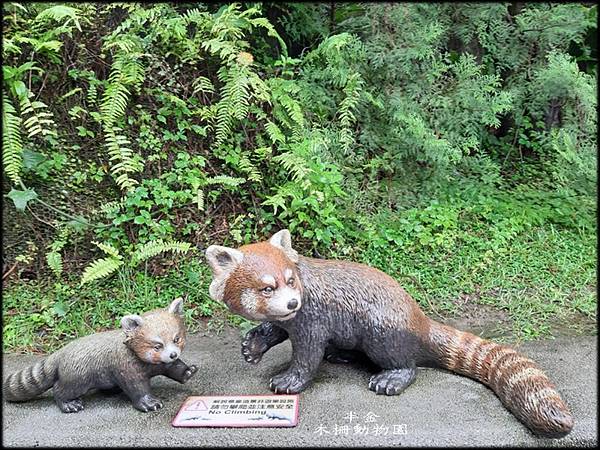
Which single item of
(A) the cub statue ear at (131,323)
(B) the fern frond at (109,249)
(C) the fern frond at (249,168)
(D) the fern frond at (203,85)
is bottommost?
(B) the fern frond at (109,249)

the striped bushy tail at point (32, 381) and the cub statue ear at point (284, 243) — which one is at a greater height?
the cub statue ear at point (284, 243)

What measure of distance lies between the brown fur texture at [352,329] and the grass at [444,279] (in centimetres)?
91

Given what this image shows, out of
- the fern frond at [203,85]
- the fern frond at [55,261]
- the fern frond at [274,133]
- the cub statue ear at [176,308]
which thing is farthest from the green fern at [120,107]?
the cub statue ear at [176,308]

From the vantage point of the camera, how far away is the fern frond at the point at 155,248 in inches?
152

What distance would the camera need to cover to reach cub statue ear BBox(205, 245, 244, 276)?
260 cm

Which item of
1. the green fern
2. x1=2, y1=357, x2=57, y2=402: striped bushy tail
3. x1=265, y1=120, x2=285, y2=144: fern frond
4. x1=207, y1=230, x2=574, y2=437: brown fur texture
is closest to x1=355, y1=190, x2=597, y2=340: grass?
x1=207, y1=230, x2=574, y2=437: brown fur texture

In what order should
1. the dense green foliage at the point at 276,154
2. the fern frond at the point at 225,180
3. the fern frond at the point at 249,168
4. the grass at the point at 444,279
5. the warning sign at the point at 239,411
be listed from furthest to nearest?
the fern frond at the point at 249,168 → the fern frond at the point at 225,180 → the dense green foliage at the point at 276,154 → the grass at the point at 444,279 → the warning sign at the point at 239,411

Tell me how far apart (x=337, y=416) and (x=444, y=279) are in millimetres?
1938

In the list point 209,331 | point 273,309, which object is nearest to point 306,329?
point 273,309

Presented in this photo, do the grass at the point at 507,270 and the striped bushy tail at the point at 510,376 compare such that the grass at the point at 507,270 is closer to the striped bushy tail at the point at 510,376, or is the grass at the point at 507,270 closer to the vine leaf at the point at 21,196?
the striped bushy tail at the point at 510,376

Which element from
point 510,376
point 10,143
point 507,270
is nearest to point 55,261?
point 10,143

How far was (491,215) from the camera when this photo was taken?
15.7 feet

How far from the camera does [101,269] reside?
150 inches

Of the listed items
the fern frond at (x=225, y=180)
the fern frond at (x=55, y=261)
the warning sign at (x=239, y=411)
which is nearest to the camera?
the warning sign at (x=239, y=411)
